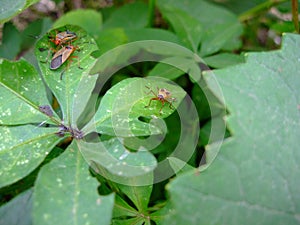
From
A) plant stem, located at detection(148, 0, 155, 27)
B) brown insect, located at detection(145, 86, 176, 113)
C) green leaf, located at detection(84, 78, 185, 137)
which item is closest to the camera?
green leaf, located at detection(84, 78, 185, 137)

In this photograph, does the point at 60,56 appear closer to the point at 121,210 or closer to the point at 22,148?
the point at 22,148

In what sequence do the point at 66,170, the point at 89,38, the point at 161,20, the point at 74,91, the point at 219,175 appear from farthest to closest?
the point at 161,20 → the point at 89,38 → the point at 74,91 → the point at 66,170 → the point at 219,175

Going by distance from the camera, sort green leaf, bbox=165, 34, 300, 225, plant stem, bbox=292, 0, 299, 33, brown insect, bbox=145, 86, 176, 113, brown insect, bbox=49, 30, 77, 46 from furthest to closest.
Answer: plant stem, bbox=292, 0, 299, 33 → brown insect, bbox=49, 30, 77, 46 → brown insect, bbox=145, 86, 176, 113 → green leaf, bbox=165, 34, 300, 225

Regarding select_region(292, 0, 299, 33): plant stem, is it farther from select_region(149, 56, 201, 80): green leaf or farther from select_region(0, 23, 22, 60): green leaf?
select_region(0, 23, 22, 60): green leaf

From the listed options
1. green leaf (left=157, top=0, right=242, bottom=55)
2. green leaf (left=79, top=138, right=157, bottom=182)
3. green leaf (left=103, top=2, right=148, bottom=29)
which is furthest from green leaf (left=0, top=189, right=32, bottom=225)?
green leaf (left=103, top=2, right=148, bottom=29)

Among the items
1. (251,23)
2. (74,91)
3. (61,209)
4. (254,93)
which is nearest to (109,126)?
(74,91)

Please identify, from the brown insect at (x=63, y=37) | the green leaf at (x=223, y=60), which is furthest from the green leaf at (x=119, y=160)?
the green leaf at (x=223, y=60)

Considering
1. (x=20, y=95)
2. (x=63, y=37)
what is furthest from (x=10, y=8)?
(x=20, y=95)

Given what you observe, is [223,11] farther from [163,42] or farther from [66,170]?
[66,170]
